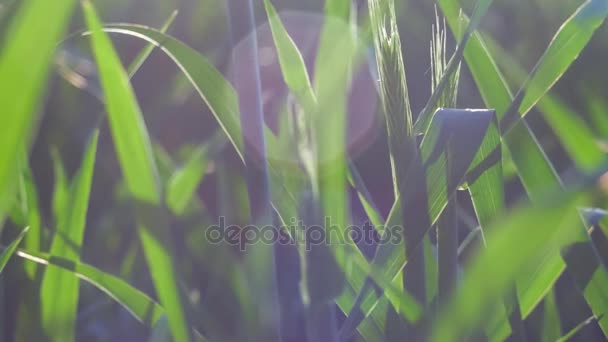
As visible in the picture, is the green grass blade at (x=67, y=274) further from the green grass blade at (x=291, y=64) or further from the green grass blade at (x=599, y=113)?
the green grass blade at (x=599, y=113)

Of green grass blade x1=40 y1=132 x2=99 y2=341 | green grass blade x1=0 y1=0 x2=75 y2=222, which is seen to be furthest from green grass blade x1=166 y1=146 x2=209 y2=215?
green grass blade x1=0 y1=0 x2=75 y2=222

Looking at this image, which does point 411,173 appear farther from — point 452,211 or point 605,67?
point 605,67

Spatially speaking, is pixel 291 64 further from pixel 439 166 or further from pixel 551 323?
pixel 551 323

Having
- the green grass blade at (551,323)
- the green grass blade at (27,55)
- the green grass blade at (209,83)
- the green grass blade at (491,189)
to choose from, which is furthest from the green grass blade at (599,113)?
the green grass blade at (27,55)

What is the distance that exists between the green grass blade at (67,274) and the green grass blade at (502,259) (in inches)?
10.9

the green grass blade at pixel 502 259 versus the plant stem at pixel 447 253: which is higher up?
the green grass blade at pixel 502 259

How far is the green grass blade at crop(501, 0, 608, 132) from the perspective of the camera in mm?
474

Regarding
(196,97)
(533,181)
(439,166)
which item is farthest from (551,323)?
(196,97)

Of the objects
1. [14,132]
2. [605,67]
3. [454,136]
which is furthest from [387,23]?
[605,67]

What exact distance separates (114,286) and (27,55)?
22cm

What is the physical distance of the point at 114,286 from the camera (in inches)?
17.7

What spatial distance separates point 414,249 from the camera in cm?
38

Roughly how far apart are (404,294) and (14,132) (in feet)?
0.76

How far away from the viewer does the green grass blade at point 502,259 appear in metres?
0.23
